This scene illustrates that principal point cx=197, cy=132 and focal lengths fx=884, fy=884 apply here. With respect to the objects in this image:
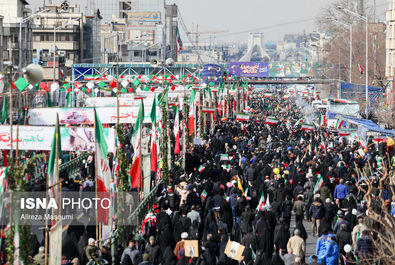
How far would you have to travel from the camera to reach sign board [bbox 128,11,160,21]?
156m

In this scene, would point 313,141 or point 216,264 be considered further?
point 313,141

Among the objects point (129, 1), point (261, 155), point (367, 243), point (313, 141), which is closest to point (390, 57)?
point (313, 141)

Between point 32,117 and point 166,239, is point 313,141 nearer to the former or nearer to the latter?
point 32,117

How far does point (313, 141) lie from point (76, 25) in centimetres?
6381

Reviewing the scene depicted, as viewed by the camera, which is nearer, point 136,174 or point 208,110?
point 136,174

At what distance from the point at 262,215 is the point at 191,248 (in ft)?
10.7

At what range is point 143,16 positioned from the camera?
158m

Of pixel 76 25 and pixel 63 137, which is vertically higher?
pixel 76 25

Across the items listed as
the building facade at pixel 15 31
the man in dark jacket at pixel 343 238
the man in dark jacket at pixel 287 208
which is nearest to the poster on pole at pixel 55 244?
the man in dark jacket at pixel 343 238

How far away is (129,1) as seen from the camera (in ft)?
569

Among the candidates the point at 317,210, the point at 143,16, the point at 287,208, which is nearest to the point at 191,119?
the point at 287,208

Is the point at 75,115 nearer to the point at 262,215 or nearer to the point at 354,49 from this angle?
the point at 262,215

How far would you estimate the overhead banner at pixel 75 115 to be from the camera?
25078 millimetres

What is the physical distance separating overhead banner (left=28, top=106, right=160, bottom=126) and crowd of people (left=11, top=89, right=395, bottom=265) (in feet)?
7.83
